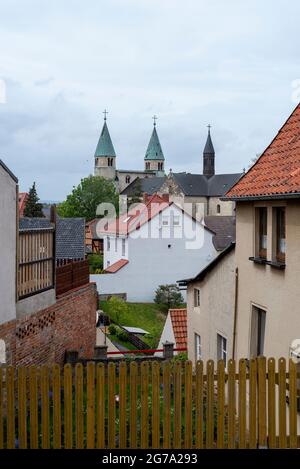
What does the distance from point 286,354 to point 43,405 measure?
15.4ft

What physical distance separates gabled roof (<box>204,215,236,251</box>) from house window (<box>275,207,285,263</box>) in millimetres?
40328

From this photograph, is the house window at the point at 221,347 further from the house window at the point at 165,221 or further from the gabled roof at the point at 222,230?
the gabled roof at the point at 222,230

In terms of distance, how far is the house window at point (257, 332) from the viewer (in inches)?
464

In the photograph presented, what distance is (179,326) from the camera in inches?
1057

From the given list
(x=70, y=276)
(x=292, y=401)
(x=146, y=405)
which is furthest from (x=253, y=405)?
(x=70, y=276)

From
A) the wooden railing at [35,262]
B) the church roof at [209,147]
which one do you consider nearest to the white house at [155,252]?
the wooden railing at [35,262]

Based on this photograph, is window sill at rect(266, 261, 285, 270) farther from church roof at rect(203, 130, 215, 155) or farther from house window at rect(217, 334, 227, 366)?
church roof at rect(203, 130, 215, 155)

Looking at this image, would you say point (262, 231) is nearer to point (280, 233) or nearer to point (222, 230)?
point (280, 233)

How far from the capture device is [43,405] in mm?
7367

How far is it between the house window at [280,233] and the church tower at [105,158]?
14491 cm

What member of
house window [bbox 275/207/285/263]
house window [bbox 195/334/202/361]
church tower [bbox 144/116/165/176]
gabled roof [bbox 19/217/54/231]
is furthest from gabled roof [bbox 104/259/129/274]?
church tower [bbox 144/116/165/176]
